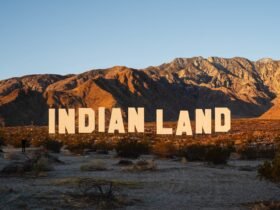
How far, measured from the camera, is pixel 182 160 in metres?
31.2

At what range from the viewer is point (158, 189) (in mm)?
18141

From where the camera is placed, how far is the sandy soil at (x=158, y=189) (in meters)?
14.6

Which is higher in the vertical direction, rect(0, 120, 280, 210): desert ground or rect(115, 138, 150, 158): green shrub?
rect(115, 138, 150, 158): green shrub

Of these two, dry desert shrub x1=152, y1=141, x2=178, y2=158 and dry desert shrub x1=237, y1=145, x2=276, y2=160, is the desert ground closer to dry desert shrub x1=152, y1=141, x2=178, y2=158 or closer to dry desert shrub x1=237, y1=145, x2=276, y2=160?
Answer: dry desert shrub x1=152, y1=141, x2=178, y2=158

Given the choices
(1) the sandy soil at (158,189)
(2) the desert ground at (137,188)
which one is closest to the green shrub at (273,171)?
(2) the desert ground at (137,188)

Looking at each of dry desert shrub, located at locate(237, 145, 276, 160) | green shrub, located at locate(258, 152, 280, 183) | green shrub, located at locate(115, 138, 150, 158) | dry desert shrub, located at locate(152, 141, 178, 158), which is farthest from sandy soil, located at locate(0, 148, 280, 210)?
dry desert shrub, located at locate(237, 145, 276, 160)

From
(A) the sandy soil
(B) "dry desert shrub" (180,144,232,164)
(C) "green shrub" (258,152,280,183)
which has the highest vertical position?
(C) "green shrub" (258,152,280,183)

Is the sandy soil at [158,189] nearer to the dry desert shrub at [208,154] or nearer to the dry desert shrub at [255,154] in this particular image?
the dry desert shrub at [208,154]

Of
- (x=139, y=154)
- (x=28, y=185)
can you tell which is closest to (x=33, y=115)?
(x=139, y=154)

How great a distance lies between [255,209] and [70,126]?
231 feet

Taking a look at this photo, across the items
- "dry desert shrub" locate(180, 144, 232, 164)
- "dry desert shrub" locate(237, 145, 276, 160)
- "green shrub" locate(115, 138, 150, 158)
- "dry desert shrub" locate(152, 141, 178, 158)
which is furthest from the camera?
"dry desert shrub" locate(237, 145, 276, 160)

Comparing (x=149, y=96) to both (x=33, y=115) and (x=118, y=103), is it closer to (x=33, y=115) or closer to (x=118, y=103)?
Answer: (x=118, y=103)

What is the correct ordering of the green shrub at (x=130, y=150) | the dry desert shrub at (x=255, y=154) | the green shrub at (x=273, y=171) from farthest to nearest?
the dry desert shrub at (x=255, y=154) < the green shrub at (x=130, y=150) < the green shrub at (x=273, y=171)

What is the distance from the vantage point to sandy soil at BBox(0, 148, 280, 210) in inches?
574
